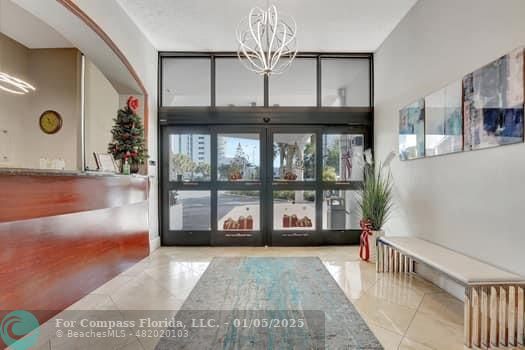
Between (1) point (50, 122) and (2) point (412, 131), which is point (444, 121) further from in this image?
(1) point (50, 122)

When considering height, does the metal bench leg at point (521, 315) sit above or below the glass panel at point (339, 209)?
below

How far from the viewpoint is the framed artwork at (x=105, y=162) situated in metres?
3.60

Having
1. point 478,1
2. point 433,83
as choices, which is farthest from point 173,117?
point 478,1

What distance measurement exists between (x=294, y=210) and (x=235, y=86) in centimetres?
252

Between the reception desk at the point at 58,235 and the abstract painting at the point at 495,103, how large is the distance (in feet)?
11.9

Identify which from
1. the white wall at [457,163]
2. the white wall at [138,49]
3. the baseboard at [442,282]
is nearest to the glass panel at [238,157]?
the white wall at [138,49]

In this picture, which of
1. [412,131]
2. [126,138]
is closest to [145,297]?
[126,138]

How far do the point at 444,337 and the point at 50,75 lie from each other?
5.09 m

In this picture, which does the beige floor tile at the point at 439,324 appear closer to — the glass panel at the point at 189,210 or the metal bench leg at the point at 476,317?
the metal bench leg at the point at 476,317

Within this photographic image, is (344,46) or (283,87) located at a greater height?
(344,46)

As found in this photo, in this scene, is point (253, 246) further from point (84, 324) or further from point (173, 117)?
point (84, 324)

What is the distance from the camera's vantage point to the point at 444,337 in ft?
7.42

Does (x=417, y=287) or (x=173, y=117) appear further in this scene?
(x=173, y=117)

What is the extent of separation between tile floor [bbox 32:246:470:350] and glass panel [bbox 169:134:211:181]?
147 centimetres
